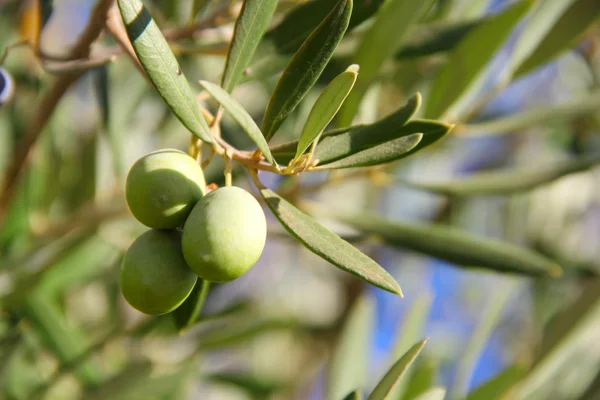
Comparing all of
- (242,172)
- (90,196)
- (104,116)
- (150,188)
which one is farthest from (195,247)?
(90,196)

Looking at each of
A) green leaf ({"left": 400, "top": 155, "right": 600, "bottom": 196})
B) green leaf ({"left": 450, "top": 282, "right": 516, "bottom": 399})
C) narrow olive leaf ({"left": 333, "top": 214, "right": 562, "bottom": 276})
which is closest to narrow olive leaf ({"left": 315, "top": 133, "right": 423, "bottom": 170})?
narrow olive leaf ({"left": 333, "top": 214, "right": 562, "bottom": 276})

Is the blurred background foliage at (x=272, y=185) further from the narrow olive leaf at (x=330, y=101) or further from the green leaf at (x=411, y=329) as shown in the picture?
the narrow olive leaf at (x=330, y=101)

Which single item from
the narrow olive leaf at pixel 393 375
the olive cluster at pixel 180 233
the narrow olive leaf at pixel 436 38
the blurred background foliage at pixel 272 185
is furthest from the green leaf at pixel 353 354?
the olive cluster at pixel 180 233

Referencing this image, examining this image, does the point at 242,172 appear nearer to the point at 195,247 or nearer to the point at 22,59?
the point at 195,247

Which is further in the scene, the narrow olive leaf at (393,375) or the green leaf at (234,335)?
the green leaf at (234,335)

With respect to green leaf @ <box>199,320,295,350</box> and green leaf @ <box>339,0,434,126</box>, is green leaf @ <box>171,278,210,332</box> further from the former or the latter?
green leaf @ <box>199,320,295,350</box>
